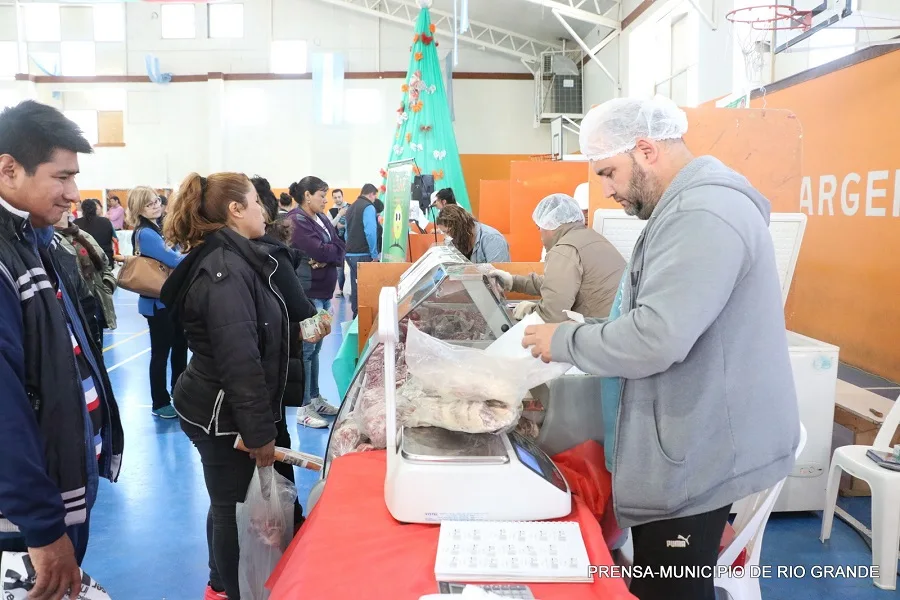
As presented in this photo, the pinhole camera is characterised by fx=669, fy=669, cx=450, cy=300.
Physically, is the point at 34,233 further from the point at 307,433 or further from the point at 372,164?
the point at 372,164

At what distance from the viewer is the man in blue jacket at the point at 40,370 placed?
4.20 ft


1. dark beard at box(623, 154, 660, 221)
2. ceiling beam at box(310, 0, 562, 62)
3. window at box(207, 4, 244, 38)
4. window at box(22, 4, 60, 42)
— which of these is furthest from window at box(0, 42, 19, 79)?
dark beard at box(623, 154, 660, 221)

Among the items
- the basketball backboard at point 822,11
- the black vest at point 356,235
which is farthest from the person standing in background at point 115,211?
the basketball backboard at point 822,11

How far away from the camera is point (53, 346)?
1395mm

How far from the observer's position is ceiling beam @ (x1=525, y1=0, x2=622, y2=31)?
10.2 metres

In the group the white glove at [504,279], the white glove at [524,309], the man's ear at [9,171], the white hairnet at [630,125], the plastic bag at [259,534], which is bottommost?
the plastic bag at [259,534]

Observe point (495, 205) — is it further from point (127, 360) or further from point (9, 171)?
point (9, 171)

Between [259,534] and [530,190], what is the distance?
6462mm

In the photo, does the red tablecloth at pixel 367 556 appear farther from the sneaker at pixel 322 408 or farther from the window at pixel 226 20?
the window at pixel 226 20

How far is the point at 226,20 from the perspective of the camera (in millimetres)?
14688

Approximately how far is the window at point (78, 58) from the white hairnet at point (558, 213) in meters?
14.8

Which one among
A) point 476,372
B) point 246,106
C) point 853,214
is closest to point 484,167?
point 246,106

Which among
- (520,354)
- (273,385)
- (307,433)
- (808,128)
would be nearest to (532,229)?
(808,128)

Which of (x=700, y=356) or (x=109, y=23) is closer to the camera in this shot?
(x=700, y=356)
